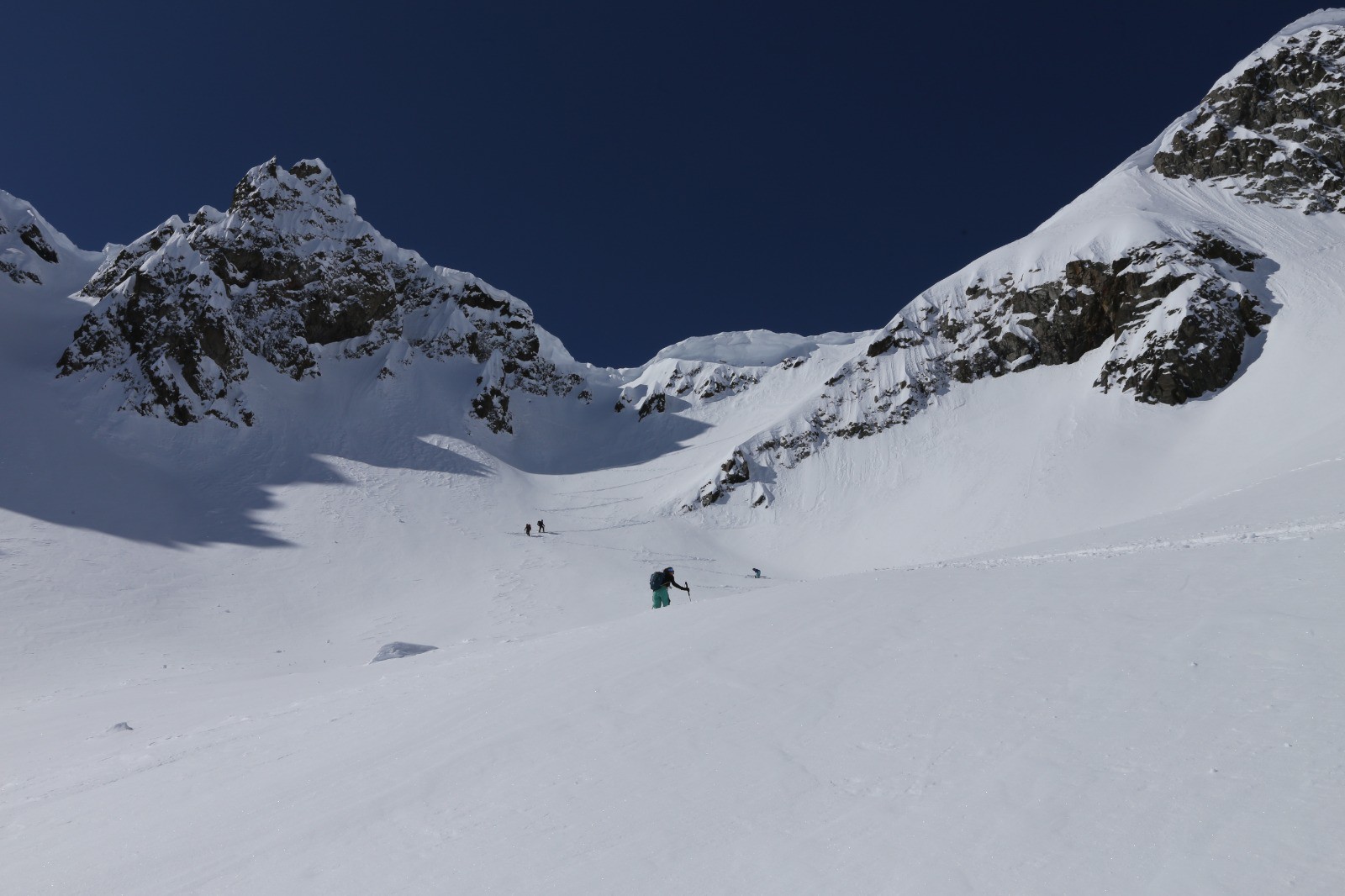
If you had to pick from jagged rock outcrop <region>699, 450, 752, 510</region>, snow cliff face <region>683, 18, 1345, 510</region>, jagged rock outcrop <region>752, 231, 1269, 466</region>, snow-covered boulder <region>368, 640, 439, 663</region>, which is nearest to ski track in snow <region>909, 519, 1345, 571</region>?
snow-covered boulder <region>368, 640, 439, 663</region>

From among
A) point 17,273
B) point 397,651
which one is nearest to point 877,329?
point 397,651

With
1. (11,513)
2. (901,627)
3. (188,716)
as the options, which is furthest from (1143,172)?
(11,513)

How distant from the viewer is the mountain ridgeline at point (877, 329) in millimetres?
55500

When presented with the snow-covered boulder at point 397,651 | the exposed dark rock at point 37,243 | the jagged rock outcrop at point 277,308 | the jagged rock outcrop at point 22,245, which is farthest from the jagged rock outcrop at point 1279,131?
the exposed dark rock at point 37,243

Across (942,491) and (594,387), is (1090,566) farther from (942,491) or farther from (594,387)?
(594,387)

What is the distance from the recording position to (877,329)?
72438 mm

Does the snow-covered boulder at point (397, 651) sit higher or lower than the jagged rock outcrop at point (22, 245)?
lower

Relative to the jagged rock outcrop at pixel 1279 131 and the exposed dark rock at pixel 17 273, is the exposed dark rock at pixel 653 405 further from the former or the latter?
the jagged rock outcrop at pixel 1279 131

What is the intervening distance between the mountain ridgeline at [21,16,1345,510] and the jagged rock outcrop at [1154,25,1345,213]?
0.68 ft

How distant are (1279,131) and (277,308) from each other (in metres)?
104

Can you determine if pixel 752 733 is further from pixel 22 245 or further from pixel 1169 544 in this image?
pixel 22 245

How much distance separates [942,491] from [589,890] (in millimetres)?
50593

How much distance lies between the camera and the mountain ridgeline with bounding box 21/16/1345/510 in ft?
182

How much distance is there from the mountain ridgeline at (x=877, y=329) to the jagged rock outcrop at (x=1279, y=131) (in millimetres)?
206
